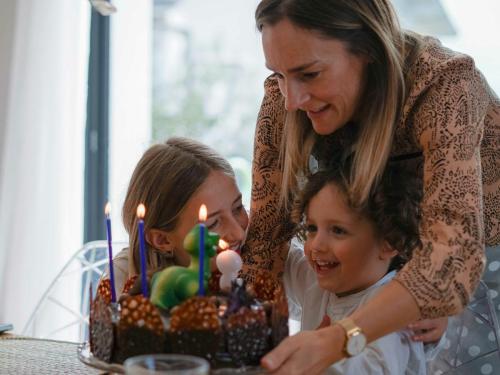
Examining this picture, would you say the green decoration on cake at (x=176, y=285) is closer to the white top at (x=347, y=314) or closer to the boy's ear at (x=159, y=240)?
the white top at (x=347, y=314)

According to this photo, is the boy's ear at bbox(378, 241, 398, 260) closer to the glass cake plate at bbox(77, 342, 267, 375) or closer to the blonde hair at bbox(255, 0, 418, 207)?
the blonde hair at bbox(255, 0, 418, 207)

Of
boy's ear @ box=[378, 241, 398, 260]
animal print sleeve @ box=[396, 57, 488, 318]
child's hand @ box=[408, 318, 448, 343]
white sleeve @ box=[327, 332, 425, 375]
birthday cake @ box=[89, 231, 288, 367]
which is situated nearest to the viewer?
birthday cake @ box=[89, 231, 288, 367]

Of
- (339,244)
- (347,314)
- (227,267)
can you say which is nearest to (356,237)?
(339,244)

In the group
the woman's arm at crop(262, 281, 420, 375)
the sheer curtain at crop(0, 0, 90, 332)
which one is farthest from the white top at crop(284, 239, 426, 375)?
the sheer curtain at crop(0, 0, 90, 332)

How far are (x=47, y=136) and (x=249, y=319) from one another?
248 centimetres

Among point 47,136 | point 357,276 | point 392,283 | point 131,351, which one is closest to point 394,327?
point 392,283

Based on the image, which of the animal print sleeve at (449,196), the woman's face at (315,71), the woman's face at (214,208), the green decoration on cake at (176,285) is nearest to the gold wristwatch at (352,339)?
the animal print sleeve at (449,196)

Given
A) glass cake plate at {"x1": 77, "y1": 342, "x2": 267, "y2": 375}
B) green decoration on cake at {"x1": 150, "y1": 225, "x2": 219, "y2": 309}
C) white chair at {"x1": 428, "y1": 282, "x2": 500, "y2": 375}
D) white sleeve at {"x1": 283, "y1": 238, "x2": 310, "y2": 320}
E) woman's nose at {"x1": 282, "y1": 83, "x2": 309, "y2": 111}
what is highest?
woman's nose at {"x1": 282, "y1": 83, "x2": 309, "y2": 111}

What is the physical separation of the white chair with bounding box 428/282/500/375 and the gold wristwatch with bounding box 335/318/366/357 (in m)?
0.64

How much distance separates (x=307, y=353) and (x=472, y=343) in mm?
782

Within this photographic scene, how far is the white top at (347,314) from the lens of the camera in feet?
5.12

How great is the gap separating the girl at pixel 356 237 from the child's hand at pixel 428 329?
2 cm

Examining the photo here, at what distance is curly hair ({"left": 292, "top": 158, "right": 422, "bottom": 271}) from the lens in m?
1.72

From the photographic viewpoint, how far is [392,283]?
4.38ft
